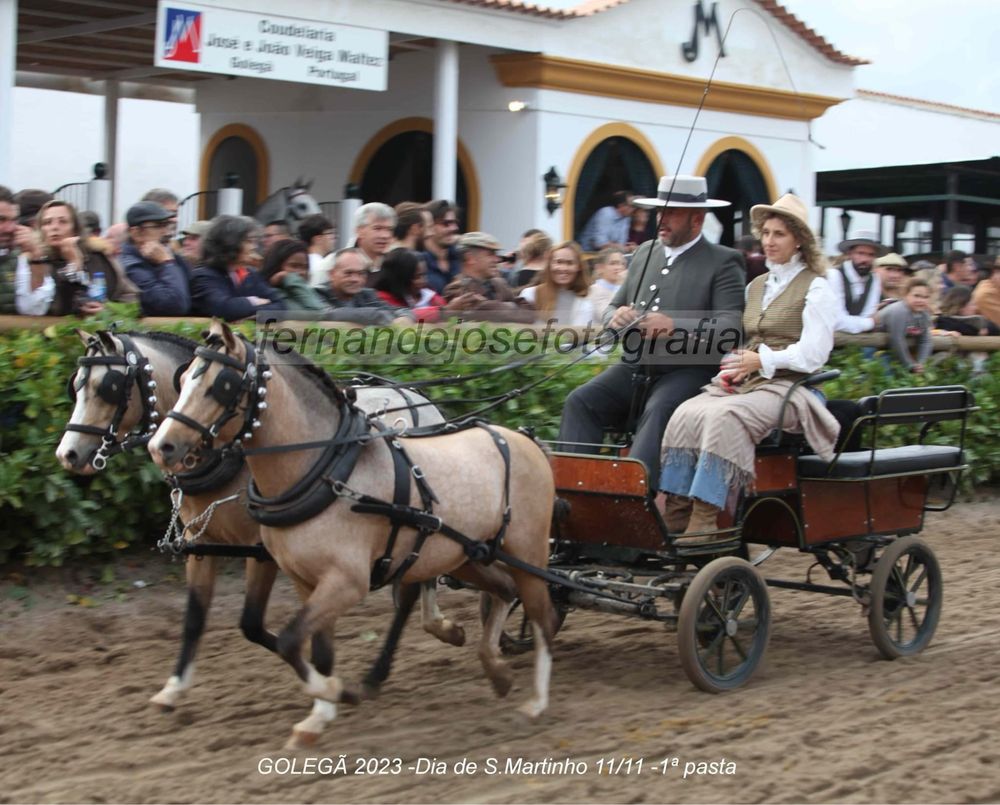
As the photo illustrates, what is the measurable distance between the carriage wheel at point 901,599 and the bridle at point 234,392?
3.15 metres

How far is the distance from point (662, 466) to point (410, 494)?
1.50 meters

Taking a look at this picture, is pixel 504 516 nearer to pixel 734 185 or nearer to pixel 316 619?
pixel 316 619

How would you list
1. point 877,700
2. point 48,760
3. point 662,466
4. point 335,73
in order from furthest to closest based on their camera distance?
1. point 335,73
2. point 662,466
3. point 877,700
4. point 48,760

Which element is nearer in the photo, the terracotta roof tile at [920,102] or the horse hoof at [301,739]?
the horse hoof at [301,739]

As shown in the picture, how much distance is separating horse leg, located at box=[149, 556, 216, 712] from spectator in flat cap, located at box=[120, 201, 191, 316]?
1.98 metres

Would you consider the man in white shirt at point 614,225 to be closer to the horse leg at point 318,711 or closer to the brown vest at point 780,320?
the brown vest at point 780,320

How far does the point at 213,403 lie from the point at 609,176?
12160 mm

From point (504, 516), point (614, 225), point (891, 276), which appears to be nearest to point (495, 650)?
point (504, 516)

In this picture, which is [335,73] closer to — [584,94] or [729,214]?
[584,94]

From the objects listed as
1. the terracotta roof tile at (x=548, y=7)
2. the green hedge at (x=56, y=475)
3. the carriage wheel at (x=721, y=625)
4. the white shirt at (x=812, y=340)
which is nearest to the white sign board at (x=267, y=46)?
the terracotta roof tile at (x=548, y=7)

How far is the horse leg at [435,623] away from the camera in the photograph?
6125 millimetres

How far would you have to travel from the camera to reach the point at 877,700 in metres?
5.80

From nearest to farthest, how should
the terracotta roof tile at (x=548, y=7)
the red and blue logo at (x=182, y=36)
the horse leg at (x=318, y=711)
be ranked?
1. the horse leg at (x=318, y=711)
2. the red and blue logo at (x=182, y=36)
3. the terracotta roof tile at (x=548, y=7)

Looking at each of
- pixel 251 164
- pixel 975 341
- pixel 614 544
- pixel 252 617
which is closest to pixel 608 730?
pixel 614 544
